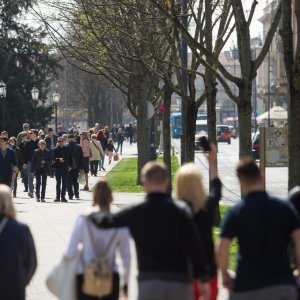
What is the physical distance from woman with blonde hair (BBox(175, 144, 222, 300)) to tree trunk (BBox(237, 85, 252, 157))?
8.99 meters

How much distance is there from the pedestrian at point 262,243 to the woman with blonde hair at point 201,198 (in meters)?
0.53

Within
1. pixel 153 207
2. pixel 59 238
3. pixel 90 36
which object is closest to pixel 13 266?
pixel 153 207

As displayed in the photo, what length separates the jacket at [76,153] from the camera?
1137 inches

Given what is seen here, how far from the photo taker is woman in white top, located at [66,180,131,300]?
8.35 m

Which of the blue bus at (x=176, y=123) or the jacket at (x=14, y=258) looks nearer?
the jacket at (x=14, y=258)

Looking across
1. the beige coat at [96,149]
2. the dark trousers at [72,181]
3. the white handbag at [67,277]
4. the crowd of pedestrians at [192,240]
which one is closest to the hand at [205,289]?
the crowd of pedestrians at [192,240]

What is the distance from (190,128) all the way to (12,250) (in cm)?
Answer: 1539

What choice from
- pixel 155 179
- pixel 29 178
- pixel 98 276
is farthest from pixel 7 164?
pixel 155 179

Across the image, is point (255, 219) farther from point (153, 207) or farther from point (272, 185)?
point (272, 185)

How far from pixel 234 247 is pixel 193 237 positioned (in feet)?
29.7

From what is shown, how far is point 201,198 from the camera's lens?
8.32 m

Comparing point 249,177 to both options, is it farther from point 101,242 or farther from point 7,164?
point 7,164

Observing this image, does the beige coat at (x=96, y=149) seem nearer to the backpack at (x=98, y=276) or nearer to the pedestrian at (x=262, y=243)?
the backpack at (x=98, y=276)

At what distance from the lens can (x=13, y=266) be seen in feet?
27.2
